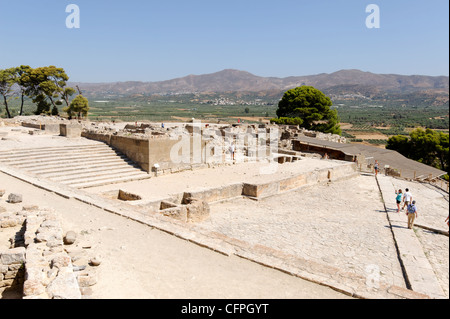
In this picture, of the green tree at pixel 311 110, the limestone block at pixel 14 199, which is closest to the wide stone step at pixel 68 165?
the limestone block at pixel 14 199

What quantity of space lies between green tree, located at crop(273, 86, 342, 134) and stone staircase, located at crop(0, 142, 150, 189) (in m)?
24.5

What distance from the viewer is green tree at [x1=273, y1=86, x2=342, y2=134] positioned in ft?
118

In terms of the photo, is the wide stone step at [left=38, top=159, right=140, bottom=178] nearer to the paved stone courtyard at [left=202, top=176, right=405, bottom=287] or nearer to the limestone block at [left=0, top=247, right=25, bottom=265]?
the paved stone courtyard at [left=202, top=176, right=405, bottom=287]

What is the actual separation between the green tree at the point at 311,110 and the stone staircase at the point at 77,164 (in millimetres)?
24468

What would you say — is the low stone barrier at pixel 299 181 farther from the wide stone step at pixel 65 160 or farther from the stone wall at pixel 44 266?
the stone wall at pixel 44 266

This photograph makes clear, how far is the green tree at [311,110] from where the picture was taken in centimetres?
3603

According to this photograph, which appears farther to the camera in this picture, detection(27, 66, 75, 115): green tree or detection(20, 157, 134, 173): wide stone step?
detection(27, 66, 75, 115): green tree

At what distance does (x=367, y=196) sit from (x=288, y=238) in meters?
6.93

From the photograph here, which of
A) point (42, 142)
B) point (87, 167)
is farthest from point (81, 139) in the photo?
point (87, 167)

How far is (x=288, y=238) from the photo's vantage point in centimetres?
833

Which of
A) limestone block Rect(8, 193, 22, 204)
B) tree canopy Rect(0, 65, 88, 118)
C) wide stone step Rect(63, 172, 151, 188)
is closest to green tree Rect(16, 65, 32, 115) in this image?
tree canopy Rect(0, 65, 88, 118)

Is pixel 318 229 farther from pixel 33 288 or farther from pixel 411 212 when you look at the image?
pixel 33 288

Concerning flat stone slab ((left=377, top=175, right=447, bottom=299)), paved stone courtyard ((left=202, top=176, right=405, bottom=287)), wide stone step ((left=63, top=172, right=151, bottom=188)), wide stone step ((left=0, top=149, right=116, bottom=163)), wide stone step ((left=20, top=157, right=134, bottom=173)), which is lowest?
flat stone slab ((left=377, top=175, right=447, bottom=299))
